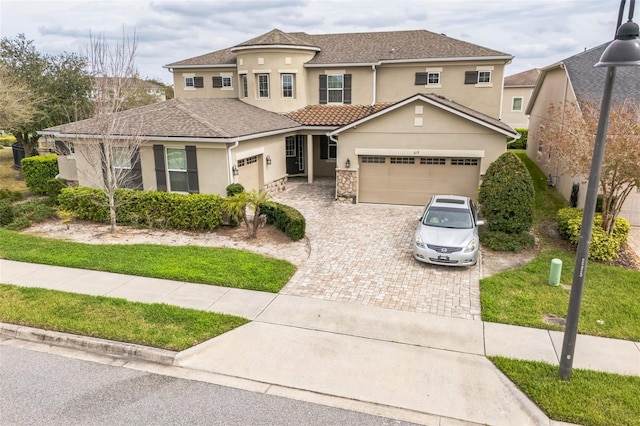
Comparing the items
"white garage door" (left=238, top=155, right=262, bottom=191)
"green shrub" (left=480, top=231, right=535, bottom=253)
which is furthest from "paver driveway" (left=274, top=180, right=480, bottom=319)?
"white garage door" (left=238, top=155, right=262, bottom=191)

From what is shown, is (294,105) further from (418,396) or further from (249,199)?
(418,396)

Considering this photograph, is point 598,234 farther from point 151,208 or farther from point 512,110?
point 512,110

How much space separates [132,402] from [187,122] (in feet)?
42.4

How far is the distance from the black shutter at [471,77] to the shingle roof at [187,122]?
951cm

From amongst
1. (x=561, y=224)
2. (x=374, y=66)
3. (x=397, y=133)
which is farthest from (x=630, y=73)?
(x=374, y=66)

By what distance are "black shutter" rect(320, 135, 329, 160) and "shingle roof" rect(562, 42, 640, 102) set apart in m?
12.1

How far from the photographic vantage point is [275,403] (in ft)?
21.4

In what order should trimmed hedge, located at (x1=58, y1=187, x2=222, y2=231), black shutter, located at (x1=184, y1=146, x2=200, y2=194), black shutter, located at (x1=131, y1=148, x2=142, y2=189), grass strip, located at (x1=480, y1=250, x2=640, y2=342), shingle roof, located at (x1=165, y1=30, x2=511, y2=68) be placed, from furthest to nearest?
shingle roof, located at (x1=165, y1=30, x2=511, y2=68) → black shutter, located at (x1=131, y1=148, x2=142, y2=189) → black shutter, located at (x1=184, y1=146, x2=200, y2=194) → trimmed hedge, located at (x1=58, y1=187, x2=222, y2=231) → grass strip, located at (x1=480, y1=250, x2=640, y2=342)

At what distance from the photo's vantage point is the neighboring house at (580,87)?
16000 mm

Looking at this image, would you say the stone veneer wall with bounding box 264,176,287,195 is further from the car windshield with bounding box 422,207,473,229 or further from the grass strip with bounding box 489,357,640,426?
the grass strip with bounding box 489,357,640,426

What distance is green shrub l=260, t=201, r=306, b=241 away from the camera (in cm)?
1405

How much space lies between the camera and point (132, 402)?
257 inches

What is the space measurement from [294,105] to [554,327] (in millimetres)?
18351

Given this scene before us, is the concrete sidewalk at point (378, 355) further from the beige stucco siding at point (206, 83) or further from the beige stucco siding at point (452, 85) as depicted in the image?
the beige stucco siding at point (206, 83)
